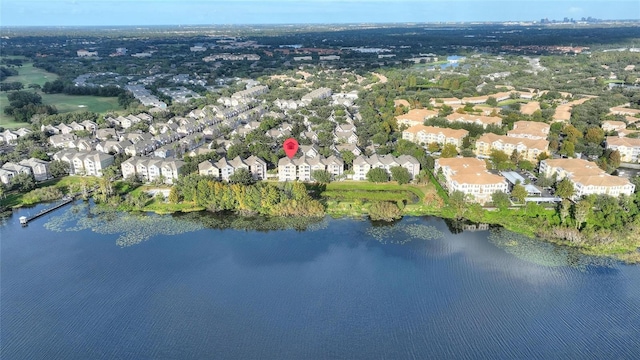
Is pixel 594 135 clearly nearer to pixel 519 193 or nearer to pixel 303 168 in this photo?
pixel 519 193

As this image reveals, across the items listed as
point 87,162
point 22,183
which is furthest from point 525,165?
point 22,183

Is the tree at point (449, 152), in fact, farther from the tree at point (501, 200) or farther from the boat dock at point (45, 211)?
the boat dock at point (45, 211)

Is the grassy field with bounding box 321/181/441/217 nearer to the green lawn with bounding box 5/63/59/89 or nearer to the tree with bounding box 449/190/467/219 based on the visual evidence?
the tree with bounding box 449/190/467/219

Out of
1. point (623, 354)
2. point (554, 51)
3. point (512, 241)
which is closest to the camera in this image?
point (623, 354)

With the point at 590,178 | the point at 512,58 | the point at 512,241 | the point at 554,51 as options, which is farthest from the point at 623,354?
the point at 554,51

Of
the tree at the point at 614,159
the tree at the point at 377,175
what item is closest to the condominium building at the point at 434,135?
the tree at the point at 614,159

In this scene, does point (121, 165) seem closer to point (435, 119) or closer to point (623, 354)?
point (435, 119)
